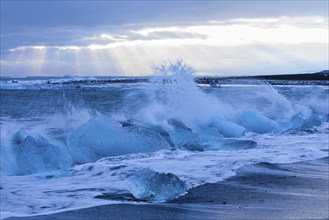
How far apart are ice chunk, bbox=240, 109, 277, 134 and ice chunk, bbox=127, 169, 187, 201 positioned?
21.1 ft

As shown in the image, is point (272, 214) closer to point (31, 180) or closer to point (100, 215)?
point (100, 215)

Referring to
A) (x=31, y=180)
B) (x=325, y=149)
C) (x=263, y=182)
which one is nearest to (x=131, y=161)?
(x=31, y=180)

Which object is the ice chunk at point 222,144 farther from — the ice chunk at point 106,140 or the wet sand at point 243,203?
the wet sand at point 243,203

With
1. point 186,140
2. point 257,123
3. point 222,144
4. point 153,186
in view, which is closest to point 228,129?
point 257,123

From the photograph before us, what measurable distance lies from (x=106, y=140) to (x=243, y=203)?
3.39 metres

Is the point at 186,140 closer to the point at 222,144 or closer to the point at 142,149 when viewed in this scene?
the point at 222,144

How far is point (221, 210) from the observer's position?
402 cm

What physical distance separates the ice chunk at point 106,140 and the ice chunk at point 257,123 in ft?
12.3

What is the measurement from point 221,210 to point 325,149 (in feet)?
14.7

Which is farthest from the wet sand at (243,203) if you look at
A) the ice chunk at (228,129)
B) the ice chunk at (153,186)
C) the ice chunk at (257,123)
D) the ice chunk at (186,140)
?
the ice chunk at (257,123)

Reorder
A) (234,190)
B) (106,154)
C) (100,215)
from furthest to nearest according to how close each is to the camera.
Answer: (106,154) → (234,190) → (100,215)

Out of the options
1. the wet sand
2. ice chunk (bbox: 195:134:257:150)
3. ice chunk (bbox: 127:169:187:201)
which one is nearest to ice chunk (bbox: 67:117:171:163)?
ice chunk (bbox: 195:134:257:150)

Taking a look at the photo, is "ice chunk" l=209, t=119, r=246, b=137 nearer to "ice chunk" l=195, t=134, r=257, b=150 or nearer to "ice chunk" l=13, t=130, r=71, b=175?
"ice chunk" l=195, t=134, r=257, b=150

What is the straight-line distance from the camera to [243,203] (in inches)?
167
